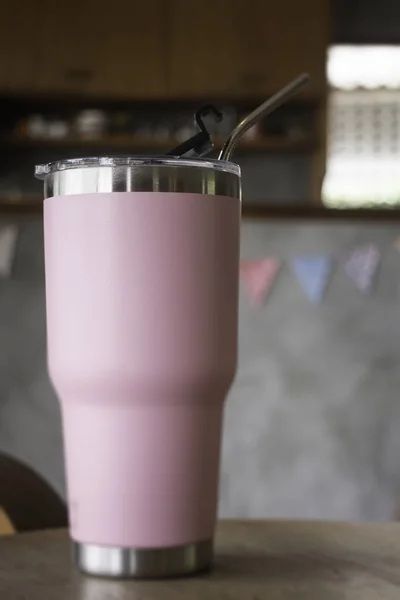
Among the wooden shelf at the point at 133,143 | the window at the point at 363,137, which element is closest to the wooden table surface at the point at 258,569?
the wooden shelf at the point at 133,143

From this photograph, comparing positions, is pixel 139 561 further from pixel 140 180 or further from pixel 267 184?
pixel 267 184

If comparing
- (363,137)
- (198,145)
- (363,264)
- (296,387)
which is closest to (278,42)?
(363,137)

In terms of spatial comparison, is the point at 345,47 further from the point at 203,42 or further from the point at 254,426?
the point at 254,426

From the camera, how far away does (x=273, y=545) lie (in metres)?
0.64

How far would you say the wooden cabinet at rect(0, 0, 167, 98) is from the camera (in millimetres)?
4074

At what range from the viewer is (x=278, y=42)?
4121 millimetres

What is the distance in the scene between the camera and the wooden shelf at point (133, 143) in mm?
4137

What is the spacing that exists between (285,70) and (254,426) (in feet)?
8.41

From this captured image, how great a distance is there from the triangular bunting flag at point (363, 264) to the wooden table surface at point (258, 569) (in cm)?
128

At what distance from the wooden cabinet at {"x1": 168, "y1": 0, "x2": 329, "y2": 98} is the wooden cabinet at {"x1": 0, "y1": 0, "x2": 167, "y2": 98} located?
0.09m

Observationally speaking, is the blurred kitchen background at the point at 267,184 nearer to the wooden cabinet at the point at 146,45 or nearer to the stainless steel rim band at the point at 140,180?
the wooden cabinet at the point at 146,45

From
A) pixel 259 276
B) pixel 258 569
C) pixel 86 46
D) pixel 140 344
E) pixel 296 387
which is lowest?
pixel 296 387

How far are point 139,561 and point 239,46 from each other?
3.81 meters

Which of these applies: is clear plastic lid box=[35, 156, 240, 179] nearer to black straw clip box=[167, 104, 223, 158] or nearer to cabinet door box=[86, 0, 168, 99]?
black straw clip box=[167, 104, 223, 158]
